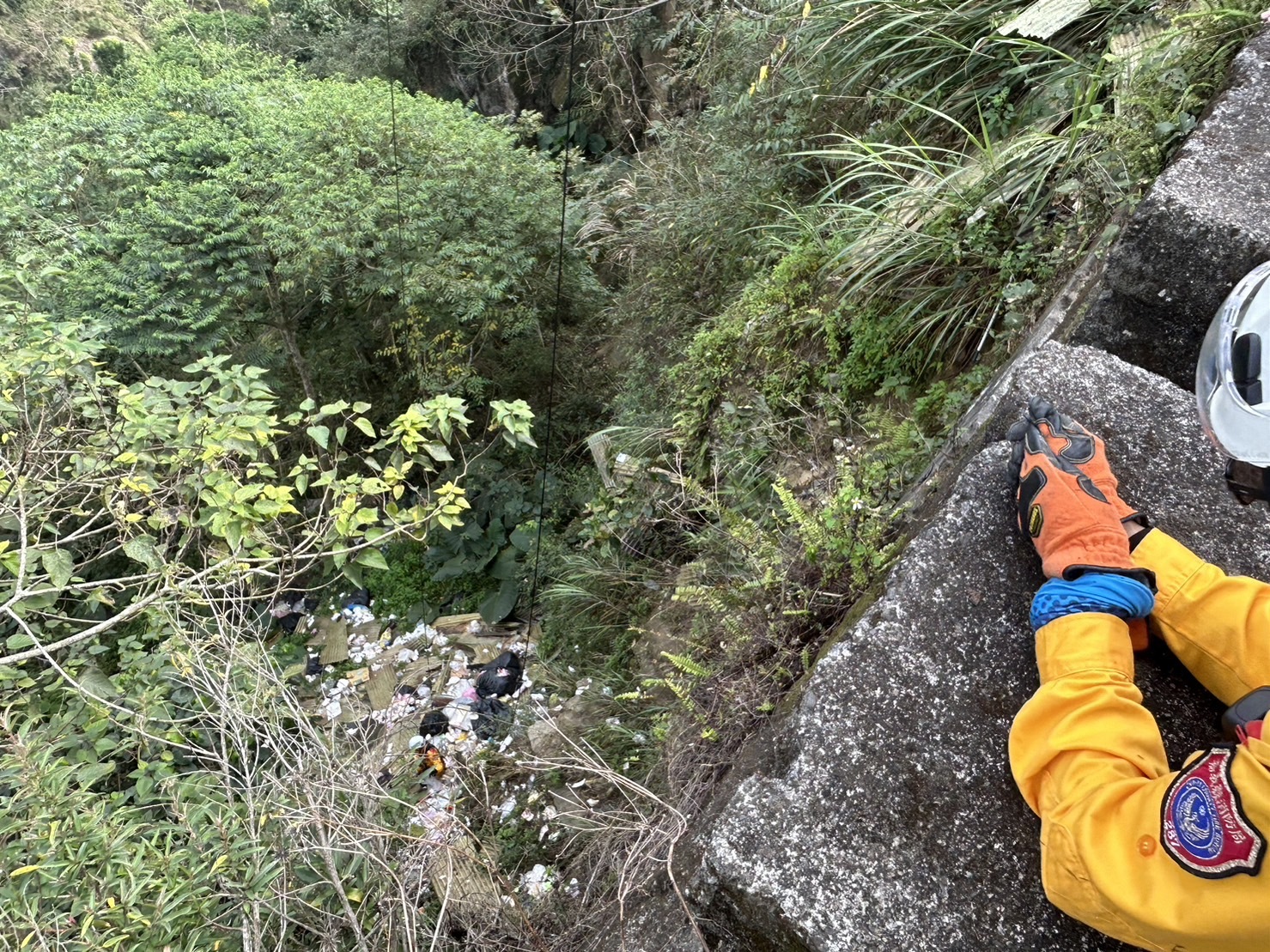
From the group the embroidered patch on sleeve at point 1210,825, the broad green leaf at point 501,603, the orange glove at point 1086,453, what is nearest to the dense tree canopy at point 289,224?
the broad green leaf at point 501,603

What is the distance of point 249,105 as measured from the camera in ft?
19.4

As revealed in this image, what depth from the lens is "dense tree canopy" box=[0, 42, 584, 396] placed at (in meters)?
4.86

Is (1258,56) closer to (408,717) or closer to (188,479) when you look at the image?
(188,479)

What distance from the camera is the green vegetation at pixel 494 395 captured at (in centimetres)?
194

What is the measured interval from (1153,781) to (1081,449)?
68cm

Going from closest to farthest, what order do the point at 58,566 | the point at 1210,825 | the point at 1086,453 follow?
the point at 1210,825, the point at 1086,453, the point at 58,566

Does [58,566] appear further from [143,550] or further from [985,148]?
[985,148]

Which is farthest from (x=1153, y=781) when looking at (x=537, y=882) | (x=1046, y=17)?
(x=1046, y=17)

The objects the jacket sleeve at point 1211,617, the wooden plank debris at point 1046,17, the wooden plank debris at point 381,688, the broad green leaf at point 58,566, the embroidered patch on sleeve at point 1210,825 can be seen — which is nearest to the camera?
the embroidered patch on sleeve at point 1210,825

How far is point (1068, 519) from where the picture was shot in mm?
1307

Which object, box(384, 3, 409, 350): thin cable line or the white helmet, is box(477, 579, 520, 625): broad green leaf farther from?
the white helmet

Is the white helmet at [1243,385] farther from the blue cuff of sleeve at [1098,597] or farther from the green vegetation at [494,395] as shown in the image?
the green vegetation at [494,395]

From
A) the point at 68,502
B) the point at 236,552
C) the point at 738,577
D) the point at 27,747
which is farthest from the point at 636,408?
the point at 27,747

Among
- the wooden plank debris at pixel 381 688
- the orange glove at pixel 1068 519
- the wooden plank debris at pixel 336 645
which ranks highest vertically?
the orange glove at pixel 1068 519
